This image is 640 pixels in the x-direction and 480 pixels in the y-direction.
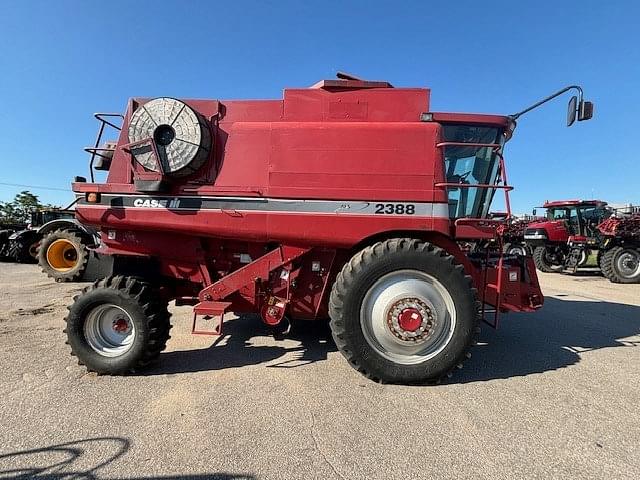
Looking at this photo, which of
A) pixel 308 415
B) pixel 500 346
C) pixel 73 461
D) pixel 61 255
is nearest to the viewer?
pixel 73 461

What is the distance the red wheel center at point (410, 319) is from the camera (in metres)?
3.47

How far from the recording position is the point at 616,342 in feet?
15.8

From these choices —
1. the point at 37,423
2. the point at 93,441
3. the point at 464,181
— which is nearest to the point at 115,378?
the point at 37,423

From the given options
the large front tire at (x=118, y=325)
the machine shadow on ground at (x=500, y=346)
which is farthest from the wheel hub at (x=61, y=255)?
the large front tire at (x=118, y=325)

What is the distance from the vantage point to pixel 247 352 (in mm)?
4230

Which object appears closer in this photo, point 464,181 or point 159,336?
point 159,336

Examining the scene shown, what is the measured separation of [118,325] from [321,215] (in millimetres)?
2415

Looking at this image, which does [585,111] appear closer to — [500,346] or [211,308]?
[500,346]

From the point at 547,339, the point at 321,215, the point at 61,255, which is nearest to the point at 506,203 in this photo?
the point at 321,215

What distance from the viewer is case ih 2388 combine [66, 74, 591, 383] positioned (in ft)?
11.5

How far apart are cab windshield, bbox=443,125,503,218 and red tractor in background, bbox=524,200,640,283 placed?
36.6 feet

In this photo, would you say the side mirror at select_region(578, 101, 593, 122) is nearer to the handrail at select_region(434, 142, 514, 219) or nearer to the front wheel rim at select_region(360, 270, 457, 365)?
the handrail at select_region(434, 142, 514, 219)

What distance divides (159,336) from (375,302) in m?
2.21

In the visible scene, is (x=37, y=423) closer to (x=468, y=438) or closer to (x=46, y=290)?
(x=468, y=438)
